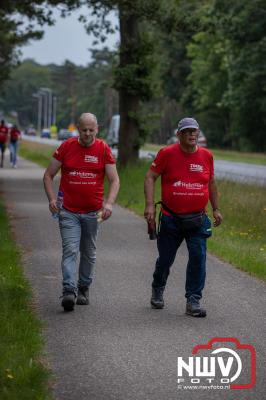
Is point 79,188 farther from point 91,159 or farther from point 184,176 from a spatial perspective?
point 184,176

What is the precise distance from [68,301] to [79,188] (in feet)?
3.37

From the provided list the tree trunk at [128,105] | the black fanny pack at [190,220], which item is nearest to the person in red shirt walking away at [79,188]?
the black fanny pack at [190,220]

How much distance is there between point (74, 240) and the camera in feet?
32.7

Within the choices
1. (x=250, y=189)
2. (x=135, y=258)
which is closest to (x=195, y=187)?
(x=135, y=258)

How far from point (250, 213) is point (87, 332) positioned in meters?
10.7

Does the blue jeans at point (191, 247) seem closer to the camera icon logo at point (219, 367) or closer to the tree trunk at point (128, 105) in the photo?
the camera icon logo at point (219, 367)

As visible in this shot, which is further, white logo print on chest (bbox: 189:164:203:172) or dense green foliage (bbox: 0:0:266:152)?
dense green foliage (bbox: 0:0:266:152)

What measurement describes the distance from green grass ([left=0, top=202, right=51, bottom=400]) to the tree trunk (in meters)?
20.4

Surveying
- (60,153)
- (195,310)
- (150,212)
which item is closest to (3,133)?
(60,153)

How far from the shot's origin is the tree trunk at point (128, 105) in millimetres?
31656

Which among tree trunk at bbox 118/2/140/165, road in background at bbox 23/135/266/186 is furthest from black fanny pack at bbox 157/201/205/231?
tree trunk at bbox 118/2/140/165

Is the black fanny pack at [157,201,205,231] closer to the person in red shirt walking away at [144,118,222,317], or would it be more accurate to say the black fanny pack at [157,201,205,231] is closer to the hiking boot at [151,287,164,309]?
the person in red shirt walking away at [144,118,222,317]

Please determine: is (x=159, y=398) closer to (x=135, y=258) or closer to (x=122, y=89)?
(x=135, y=258)

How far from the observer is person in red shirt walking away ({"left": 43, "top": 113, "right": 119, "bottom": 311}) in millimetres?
9789
